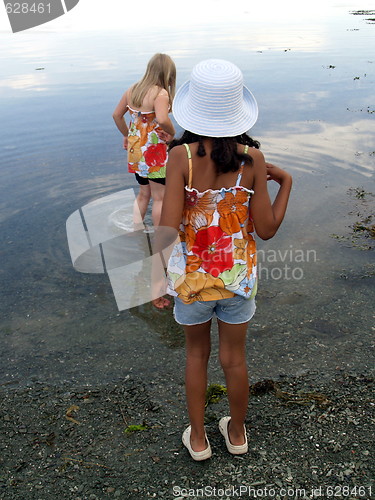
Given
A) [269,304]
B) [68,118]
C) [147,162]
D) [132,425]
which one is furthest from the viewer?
[68,118]

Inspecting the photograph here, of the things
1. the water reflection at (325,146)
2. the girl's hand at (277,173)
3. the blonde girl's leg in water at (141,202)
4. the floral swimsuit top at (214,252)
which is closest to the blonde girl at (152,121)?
the blonde girl's leg in water at (141,202)

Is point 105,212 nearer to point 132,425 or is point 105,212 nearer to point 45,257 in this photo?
point 45,257

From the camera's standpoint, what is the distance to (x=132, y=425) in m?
3.21

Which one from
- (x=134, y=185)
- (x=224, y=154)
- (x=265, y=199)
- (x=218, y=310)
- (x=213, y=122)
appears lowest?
(x=134, y=185)

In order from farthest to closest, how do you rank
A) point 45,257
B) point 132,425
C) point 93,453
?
point 45,257
point 132,425
point 93,453

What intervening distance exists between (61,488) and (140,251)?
3.16m

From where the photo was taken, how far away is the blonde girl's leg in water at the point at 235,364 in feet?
8.93

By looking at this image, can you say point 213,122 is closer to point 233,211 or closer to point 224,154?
point 224,154

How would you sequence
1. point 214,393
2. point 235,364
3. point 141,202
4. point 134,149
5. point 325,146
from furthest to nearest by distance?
1. point 325,146
2. point 141,202
3. point 134,149
4. point 214,393
5. point 235,364

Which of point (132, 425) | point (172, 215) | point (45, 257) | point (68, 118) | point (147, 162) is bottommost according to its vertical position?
point (68, 118)

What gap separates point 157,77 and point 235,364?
3.02m

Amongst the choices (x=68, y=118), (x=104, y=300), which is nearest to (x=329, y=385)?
(x=104, y=300)

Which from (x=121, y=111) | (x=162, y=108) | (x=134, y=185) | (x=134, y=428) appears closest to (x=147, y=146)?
(x=162, y=108)

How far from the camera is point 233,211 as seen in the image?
101 inches
